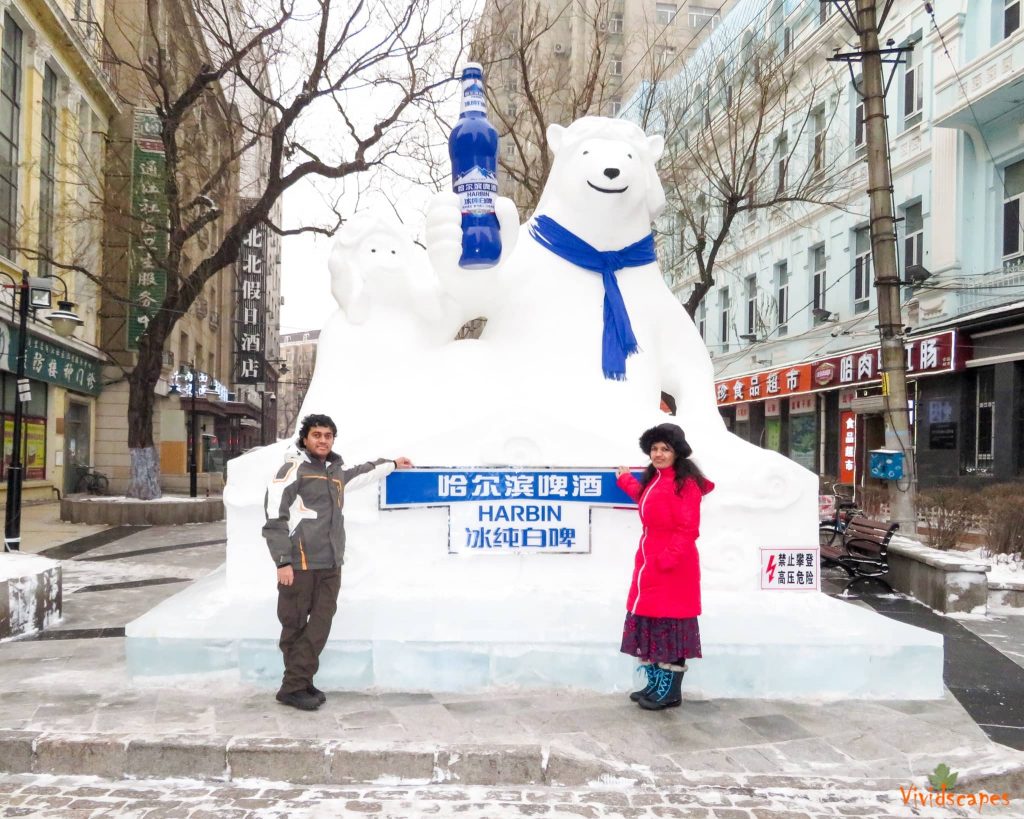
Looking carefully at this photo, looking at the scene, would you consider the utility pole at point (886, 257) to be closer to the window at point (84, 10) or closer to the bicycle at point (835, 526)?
the bicycle at point (835, 526)

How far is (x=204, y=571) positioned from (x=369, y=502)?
195 inches

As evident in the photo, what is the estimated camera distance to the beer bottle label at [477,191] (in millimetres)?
4664

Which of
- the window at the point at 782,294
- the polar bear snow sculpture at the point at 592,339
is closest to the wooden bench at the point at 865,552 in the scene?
the polar bear snow sculpture at the point at 592,339

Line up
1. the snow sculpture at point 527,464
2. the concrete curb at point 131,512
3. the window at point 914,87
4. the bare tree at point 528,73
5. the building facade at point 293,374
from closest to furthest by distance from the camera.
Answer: the snow sculpture at point 527,464
the bare tree at point 528,73
the concrete curb at point 131,512
the window at point 914,87
the building facade at point 293,374

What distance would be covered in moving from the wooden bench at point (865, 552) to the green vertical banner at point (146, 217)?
10531mm

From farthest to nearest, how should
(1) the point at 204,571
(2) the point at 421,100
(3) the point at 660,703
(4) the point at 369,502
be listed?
(2) the point at 421,100 < (1) the point at 204,571 < (4) the point at 369,502 < (3) the point at 660,703

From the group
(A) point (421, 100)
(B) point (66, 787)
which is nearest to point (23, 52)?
(A) point (421, 100)

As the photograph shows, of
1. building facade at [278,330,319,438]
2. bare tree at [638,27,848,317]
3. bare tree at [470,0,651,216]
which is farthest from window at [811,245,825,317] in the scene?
building facade at [278,330,319,438]

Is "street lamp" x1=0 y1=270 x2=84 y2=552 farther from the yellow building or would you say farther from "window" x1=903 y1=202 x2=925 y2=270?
"window" x1=903 y1=202 x2=925 y2=270

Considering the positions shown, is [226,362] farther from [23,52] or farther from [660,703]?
[660,703]

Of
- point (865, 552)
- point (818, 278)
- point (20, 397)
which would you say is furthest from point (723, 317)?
point (20, 397)

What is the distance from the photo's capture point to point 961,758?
11.4ft

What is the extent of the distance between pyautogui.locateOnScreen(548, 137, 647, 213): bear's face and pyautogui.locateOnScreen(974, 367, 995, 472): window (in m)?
10.8

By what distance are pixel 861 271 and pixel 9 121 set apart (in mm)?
15879
